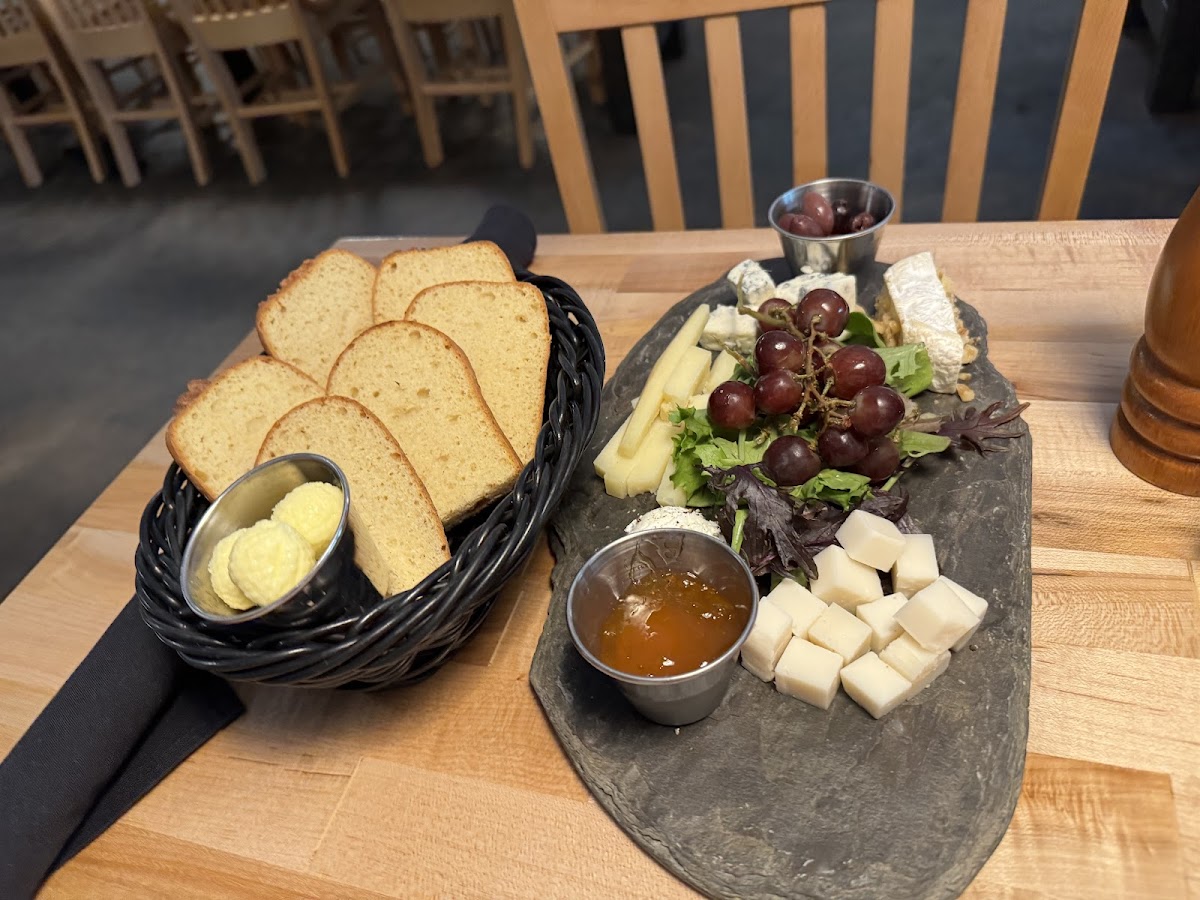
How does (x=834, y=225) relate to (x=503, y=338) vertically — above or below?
below

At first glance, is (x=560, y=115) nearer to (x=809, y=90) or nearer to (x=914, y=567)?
(x=809, y=90)

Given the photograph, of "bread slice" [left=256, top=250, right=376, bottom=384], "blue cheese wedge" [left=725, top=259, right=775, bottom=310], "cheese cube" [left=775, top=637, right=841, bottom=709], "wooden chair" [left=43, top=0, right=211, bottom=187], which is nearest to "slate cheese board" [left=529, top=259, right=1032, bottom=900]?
"cheese cube" [left=775, top=637, right=841, bottom=709]

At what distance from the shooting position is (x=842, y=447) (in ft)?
3.38

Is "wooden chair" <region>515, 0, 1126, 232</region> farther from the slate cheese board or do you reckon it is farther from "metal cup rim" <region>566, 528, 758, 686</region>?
"metal cup rim" <region>566, 528, 758, 686</region>

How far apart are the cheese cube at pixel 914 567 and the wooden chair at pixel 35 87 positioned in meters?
5.43

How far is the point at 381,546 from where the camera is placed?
3.16ft

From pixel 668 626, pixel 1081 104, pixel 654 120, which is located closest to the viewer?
pixel 668 626

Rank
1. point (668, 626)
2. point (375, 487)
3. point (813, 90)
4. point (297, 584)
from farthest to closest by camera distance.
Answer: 1. point (813, 90)
2. point (375, 487)
3. point (668, 626)
4. point (297, 584)

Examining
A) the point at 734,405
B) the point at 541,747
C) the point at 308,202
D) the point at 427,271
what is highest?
the point at 427,271

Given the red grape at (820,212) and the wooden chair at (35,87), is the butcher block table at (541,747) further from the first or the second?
the wooden chair at (35,87)

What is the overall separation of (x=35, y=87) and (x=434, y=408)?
6102 mm

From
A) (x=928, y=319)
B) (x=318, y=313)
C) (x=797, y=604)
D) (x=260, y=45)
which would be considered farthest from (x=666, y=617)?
(x=260, y=45)

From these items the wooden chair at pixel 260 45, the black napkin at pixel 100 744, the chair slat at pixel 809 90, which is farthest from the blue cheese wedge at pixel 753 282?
the wooden chair at pixel 260 45

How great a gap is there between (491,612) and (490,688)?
0.36 feet
